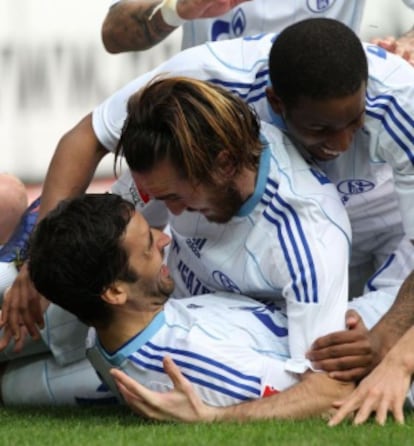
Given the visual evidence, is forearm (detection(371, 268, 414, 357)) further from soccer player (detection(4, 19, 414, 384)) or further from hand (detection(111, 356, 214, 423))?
hand (detection(111, 356, 214, 423))

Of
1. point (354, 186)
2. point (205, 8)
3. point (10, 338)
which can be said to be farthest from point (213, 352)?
point (205, 8)

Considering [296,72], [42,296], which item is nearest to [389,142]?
[296,72]

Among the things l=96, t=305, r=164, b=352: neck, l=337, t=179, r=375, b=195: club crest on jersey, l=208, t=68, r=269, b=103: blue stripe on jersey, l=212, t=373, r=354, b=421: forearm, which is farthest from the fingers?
l=208, t=68, r=269, b=103: blue stripe on jersey

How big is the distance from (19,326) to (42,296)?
24 centimetres

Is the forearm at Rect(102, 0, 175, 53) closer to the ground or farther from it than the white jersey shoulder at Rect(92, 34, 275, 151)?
closer to the ground

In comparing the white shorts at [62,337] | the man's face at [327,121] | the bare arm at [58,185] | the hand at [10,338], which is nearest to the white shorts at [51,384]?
the white shorts at [62,337]

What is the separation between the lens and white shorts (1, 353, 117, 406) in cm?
624

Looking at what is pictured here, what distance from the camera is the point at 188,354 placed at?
5.53 meters

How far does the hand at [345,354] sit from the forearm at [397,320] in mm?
68

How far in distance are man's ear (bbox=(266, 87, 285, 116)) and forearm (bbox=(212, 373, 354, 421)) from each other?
0.98 m

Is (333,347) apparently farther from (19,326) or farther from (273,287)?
(19,326)

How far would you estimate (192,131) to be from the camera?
223 inches

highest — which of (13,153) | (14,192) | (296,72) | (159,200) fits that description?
(296,72)

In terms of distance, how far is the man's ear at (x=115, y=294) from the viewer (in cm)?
558
